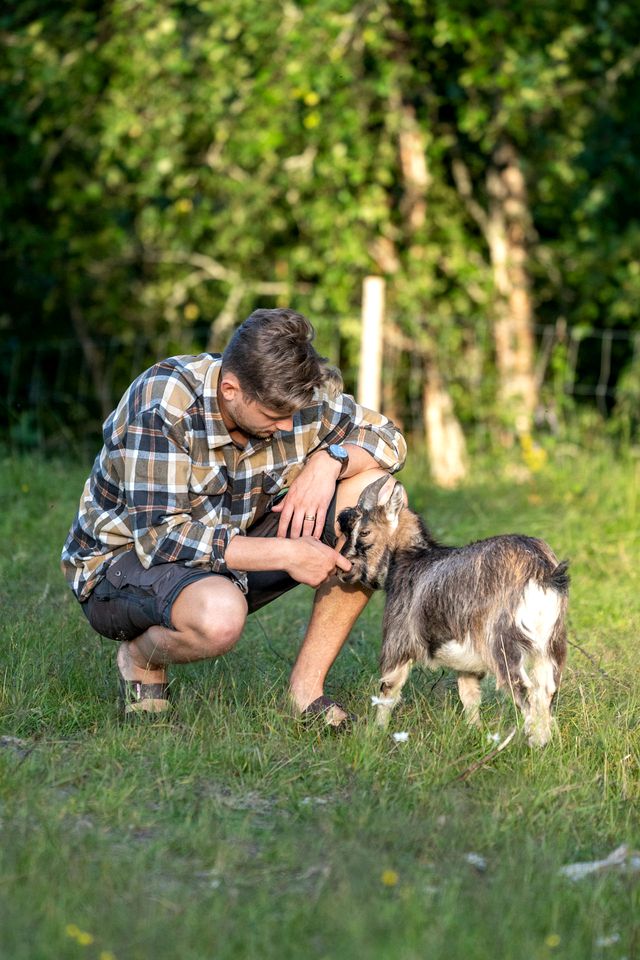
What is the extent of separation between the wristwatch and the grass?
0.96 m

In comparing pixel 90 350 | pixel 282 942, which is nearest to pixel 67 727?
pixel 282 942

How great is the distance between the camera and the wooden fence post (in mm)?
10375

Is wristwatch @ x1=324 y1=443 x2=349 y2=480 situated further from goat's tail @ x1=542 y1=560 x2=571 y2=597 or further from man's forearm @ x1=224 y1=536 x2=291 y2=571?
goat's tail @ x1=542 y1=560 x2=571 y2=597

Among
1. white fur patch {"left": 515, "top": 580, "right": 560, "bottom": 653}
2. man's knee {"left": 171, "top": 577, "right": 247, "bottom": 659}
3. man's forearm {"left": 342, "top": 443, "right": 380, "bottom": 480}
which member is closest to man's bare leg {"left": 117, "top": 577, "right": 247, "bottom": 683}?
man's knee {"left": 171, "top": 577, "right": 247, "bottom": 659}

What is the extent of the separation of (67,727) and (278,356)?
1.63 metres

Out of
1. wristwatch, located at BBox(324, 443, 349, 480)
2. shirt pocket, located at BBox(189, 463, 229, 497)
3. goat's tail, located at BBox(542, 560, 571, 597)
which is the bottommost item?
goat's tail, located at BBox(542, 560, 571, 597)

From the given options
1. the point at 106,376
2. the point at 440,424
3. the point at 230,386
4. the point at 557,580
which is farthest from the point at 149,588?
the point at 106,376

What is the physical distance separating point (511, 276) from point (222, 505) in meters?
7.81

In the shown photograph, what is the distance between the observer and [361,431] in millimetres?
5230

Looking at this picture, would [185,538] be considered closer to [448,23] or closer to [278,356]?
[278,356]

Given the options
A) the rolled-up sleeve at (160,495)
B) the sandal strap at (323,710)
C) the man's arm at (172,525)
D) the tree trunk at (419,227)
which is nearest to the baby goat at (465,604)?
the sandal strap at (323,710)

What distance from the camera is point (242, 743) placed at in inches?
181

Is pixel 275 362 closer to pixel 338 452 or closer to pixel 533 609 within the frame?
pixel 338 452

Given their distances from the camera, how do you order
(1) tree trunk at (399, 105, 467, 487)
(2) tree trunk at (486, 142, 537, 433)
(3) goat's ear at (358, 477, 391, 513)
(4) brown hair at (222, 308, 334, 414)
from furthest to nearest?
(1) tree trunk at (399, 105, 467, 487)
(2) tree trunk at (486, 142, 537, 433)
(3) goat's ear at (358, 477, 391, 513)
(4) brown hair at (222, 308, 334, 414)
